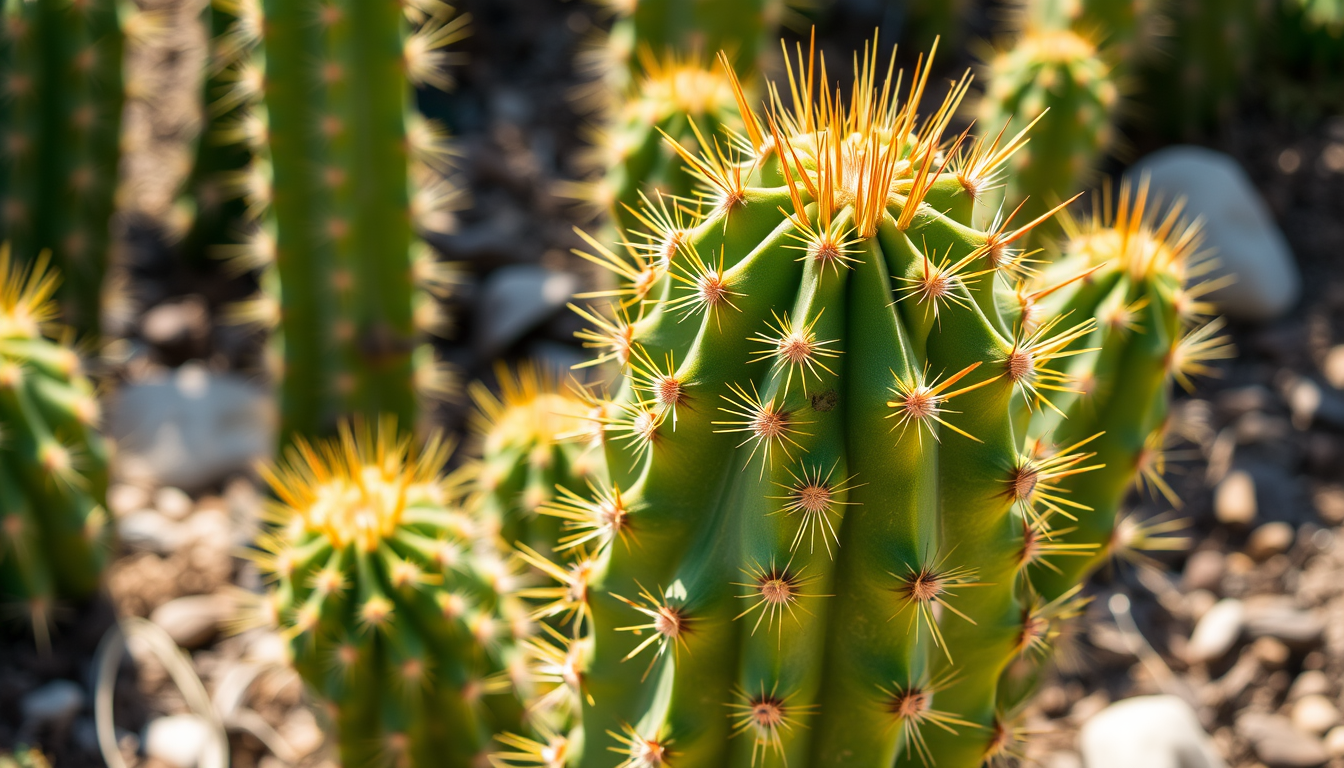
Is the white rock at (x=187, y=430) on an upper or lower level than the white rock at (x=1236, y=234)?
lower

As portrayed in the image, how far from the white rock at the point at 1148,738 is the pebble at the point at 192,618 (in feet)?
7.45

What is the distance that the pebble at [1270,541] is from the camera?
2945mm

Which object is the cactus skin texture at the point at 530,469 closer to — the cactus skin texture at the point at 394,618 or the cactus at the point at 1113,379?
the cactus skin texture at the point at 394,618

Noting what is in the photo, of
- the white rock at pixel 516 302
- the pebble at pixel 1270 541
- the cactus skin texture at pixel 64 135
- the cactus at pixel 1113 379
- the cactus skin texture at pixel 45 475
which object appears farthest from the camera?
the white rock at pixel 516 302

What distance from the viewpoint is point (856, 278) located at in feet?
4.29

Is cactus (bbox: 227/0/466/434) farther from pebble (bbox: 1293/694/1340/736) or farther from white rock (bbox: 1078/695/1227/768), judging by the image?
pebble (bbox: 1293/694/1340/736)

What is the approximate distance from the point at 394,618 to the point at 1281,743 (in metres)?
2.01

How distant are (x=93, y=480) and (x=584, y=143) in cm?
252

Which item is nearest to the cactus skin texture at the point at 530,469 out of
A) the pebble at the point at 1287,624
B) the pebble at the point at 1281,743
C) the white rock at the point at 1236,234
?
the pebble at the point at 1281,743

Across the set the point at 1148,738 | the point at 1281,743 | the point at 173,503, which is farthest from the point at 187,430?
the point at 1281,743

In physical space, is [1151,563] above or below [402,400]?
below

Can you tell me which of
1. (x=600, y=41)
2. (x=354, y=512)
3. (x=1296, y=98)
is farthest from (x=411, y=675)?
(x=1296, y=98)

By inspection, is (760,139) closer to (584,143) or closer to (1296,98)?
(584,143)

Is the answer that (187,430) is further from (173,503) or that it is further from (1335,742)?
(1335,742)
